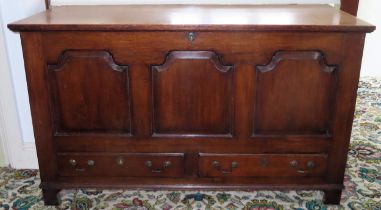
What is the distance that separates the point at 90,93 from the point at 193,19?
49 centimetres

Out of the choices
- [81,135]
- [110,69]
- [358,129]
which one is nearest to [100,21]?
[110,69]

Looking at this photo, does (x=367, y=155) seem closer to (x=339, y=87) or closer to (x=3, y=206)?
(x=339, y=87)

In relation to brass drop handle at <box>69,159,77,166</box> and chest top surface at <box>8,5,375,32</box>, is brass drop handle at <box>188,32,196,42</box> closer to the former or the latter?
chest top surface at <box>8,5,375,32</box>

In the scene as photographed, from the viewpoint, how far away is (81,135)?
1.63m

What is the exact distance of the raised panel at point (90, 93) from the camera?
1.52 metres

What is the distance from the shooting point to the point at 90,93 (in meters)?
1.57

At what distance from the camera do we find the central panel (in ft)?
4.94

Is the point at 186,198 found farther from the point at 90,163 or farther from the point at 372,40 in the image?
the point at 372,40

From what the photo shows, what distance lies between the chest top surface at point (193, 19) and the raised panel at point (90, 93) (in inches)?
4.9

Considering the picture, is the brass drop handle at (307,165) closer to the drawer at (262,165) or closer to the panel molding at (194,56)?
the drawer at (262,165)

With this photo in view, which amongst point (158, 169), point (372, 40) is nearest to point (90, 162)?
point (158, 169)

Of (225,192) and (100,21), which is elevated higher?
(100,21)

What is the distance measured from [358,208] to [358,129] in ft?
3.01

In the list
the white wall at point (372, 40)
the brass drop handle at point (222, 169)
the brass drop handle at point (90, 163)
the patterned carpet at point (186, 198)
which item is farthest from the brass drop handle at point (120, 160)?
the white wall at point (372, 40)
